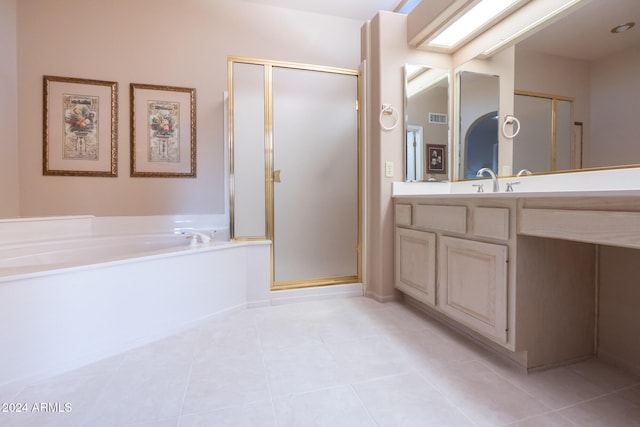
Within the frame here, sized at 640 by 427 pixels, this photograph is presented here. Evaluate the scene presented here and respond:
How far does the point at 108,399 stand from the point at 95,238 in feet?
5.65

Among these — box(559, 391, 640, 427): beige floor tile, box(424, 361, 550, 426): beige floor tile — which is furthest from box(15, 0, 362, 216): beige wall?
box(559, 391, 640, 427): beige floor tile

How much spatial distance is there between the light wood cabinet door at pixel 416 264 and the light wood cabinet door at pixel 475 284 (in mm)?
75

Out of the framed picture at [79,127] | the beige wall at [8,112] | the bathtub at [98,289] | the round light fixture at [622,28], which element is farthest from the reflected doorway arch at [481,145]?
the beige wall at [8,112]

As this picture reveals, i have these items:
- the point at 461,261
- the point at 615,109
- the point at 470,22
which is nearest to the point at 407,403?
the point at 461,261

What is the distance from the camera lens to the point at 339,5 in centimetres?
305

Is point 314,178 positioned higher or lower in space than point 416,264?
higher

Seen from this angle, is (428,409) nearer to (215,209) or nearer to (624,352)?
(624,352)

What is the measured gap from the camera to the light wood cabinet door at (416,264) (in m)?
1.87

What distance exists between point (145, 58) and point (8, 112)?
1189 millimetres

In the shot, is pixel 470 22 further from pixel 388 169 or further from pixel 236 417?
pixel 236 417

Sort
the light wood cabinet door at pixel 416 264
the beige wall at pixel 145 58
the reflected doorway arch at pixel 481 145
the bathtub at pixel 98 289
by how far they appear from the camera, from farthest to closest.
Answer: the beige wall at pixel 145 58, the reflected doorway arch at pixel 481 145, the light wood cabinet door at pixel 416 264, the bathtub at pixel 98 289

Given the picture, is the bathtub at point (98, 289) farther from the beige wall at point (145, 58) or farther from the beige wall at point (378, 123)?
the beige wall at point (378, 123)

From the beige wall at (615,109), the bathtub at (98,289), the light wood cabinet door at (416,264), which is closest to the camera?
the bathtub at (98,289)

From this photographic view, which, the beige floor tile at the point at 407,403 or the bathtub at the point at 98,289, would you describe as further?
the bathtub at the point at 98,289
